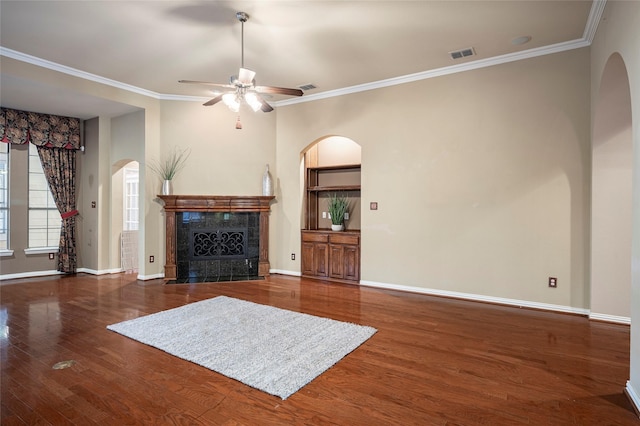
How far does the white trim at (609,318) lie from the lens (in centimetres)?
356

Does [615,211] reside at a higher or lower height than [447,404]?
higher

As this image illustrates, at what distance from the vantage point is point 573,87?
152 inches

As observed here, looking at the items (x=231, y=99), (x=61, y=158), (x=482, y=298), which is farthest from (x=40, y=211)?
→ (x=482, y=298)

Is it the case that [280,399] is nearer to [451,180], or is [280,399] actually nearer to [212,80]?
[451,180]

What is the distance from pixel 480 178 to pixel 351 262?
2.27 meters

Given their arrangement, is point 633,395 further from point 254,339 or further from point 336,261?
point 336,261

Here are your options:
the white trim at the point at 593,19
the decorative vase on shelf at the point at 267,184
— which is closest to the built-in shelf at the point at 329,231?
the decorative vase on shelf at the point at 267,184

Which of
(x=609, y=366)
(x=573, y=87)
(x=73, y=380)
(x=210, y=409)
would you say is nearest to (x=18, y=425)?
(x=73, y=380)

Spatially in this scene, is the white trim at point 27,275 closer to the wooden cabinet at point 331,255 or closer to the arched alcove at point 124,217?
the arched alcove at point 124,217

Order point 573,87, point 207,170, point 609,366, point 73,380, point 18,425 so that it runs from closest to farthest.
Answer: point 18,425 < point 73,380 < point 609,366 < point 573,87 < point 207,170

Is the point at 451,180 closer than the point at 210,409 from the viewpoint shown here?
No

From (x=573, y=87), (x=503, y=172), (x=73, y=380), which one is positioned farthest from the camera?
(x=503, y=172)

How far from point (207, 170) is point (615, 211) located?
5633 millimetres

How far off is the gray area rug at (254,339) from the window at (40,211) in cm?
388
